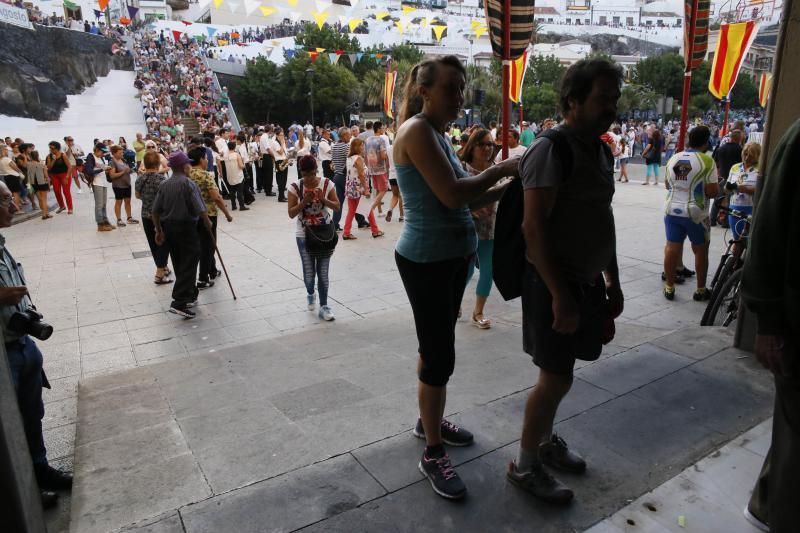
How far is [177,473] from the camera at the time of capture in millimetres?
2736

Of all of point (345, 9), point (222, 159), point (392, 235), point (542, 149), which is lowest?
point (392, 235)

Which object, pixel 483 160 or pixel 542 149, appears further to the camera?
pixel 483 160

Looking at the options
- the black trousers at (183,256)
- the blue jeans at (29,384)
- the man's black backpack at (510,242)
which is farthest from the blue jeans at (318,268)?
the man's black backpack at (510,242)

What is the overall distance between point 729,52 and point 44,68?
42.1 metres

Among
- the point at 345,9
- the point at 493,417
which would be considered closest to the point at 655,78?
A: the point at 345,9

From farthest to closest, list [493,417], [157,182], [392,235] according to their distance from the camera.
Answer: [392,235], [157,182], [493,417]

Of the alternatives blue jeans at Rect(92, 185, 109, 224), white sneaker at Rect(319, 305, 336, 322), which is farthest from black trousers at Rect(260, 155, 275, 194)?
white sneaker at Rect(319, 305, 336, 322)

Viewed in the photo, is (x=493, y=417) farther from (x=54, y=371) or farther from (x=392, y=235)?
(x=392, y=235)

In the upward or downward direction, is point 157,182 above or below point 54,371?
above

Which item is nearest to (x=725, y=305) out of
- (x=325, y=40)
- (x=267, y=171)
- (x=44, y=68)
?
(x=267, y=171)

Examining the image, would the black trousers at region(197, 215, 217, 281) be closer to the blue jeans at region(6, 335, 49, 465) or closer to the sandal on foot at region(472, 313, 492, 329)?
the sandal on foot at region(472, 313, 492, 329)

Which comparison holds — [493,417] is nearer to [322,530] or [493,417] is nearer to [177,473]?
[322,530]

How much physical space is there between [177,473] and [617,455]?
2.14 meters

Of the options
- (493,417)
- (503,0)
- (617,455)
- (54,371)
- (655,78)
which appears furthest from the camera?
(655,78)
